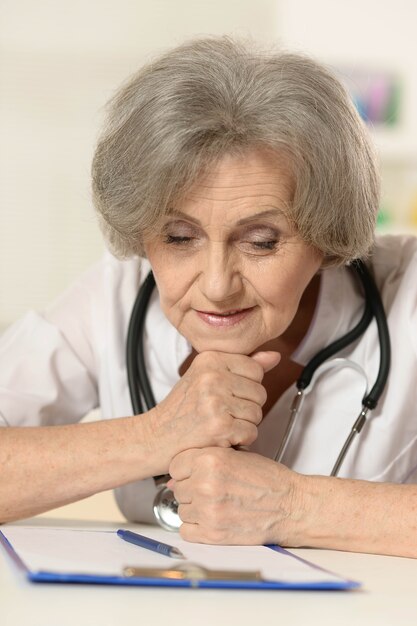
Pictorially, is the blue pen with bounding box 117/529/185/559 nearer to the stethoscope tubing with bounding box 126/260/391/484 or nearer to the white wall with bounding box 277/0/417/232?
the stethoscope tubing with bounding box 126/260/391/484

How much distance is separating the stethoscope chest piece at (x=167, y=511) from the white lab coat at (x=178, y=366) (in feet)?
0.71

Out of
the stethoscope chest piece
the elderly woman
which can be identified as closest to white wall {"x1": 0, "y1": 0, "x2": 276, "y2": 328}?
the elderly woman

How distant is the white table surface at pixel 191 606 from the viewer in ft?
2.49

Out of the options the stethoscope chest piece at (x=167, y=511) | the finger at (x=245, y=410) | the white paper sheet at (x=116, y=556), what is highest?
the finger at (x=245, y=410)

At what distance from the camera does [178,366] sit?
5.05 feet

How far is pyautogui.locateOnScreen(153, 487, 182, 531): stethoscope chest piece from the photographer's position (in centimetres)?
130

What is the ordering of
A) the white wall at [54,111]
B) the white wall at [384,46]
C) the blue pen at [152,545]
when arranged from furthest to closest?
the white wall at [54,111] → the white wall at [384,46] → the blue pen at [152,545]

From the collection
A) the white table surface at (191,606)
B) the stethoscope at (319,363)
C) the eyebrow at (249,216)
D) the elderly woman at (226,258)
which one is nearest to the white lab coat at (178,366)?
the stethoscope at (319,363)

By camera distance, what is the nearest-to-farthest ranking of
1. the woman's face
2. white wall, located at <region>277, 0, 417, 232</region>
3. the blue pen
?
the blue pen
the woman's face
white wall, located at <region>277, 0, 417, 232</region>

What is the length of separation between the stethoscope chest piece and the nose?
280 millimetres

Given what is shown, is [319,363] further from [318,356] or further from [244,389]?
[244,389]

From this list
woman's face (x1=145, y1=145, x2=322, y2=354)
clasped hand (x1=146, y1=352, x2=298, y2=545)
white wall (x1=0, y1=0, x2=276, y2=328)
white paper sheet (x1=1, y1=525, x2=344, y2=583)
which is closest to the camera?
white paper sheet (x1=1, y1=525, x2=344, y2=583)

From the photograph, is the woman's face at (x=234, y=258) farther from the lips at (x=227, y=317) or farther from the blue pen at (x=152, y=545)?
the blue pen at (x=152, y=545)

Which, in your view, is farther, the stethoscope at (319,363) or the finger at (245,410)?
the stethoscope at (319,363)
